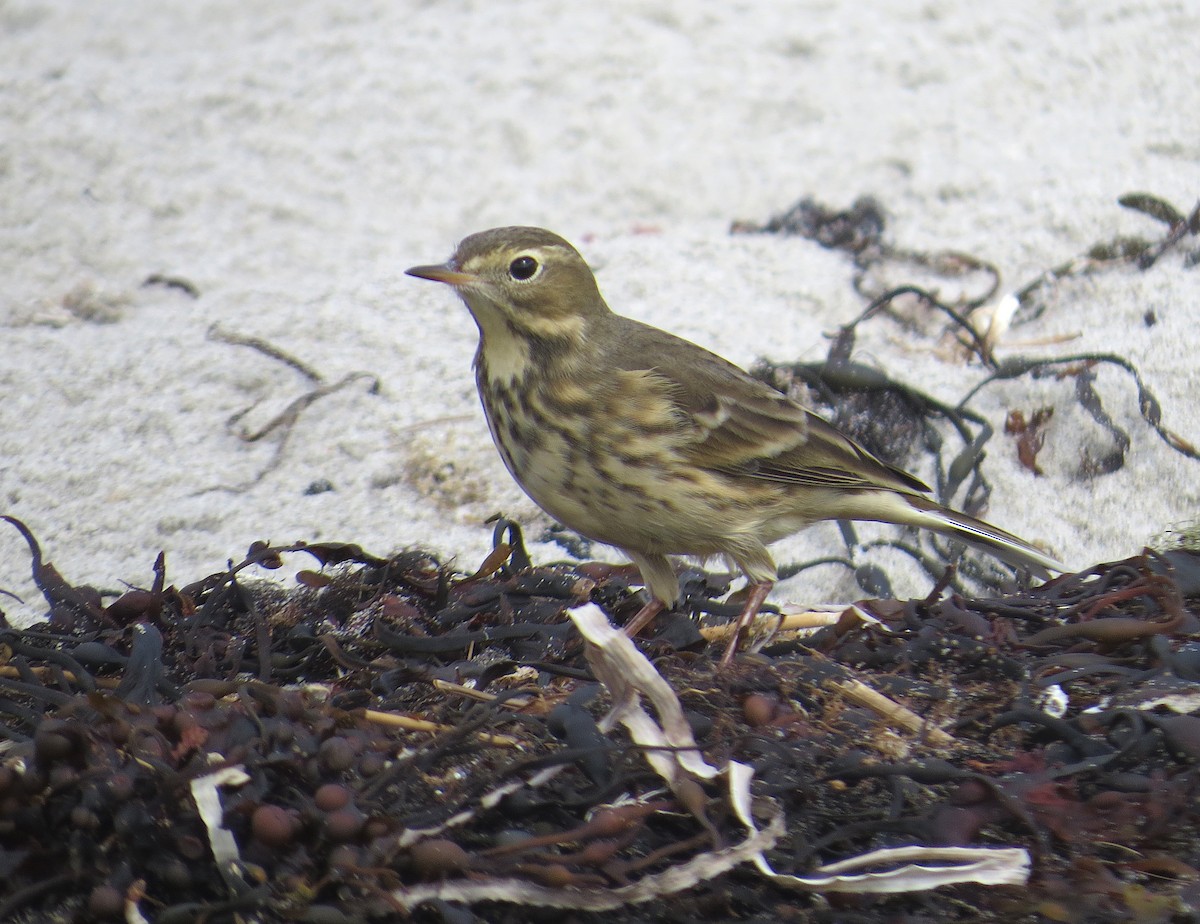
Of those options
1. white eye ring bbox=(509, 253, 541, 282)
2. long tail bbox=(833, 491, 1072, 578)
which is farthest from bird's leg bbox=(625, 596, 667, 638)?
white eye ring bbox=(509, 253, 541, 282)

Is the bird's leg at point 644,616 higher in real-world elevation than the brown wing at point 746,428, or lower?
lower

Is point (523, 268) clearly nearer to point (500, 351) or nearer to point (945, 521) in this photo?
point (500, 351)

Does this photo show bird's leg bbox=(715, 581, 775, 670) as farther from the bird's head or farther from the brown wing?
the bird's head

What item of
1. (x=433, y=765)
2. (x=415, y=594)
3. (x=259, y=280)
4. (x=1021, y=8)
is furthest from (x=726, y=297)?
(x=433, y=765)

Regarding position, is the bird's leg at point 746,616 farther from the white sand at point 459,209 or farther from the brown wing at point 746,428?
the white sand at point 459,209

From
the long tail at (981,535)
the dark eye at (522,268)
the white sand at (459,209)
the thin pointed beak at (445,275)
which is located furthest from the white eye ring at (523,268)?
the long tail at (981,535)

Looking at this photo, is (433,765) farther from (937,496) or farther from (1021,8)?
(1021,8)

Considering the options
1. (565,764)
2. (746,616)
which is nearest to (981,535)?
(746,616)

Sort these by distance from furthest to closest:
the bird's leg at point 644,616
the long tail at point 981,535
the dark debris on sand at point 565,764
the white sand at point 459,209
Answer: the white sand at point 459,209, the long tail at point 981,535, the bird's leg at point 644,616, the dark debris on sand at point 565,764
